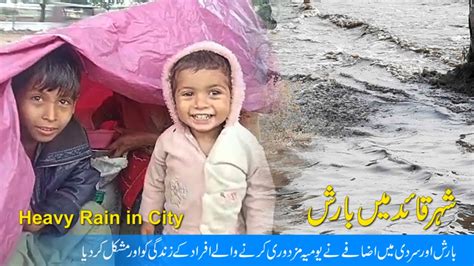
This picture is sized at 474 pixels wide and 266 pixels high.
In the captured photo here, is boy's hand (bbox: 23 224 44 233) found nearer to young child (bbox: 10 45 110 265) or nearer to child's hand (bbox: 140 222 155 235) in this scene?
young child (bbox: 10 45 110 265)

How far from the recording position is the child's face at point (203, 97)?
1.72 meters

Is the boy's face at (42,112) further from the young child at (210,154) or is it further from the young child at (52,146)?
the young child at (210,154)

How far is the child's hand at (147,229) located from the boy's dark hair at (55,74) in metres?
0.33

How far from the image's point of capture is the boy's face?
5.47ft

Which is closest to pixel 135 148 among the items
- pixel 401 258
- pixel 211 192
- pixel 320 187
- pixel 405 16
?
pixel 211 192

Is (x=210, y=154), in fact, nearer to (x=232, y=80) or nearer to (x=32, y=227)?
(x=232, y=80)

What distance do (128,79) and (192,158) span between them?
0.23 m

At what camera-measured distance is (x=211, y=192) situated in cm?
171

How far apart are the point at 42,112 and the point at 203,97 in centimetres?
35

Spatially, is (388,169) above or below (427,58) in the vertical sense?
above

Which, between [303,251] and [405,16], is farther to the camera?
[405,16]

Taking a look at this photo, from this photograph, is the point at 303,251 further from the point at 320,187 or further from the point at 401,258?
the point at 320,187

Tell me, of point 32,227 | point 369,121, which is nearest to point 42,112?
point 32,227

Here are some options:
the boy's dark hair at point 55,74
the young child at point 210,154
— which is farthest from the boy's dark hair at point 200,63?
the boy's dark hair at point 55,74
